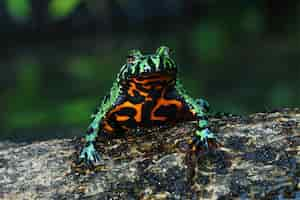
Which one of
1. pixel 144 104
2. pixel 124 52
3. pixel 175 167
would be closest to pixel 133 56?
pixel 144 104

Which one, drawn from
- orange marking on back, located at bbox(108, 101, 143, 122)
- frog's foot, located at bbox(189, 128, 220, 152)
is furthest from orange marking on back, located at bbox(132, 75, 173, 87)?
frog's foot, located at bbox(189, 128, 220, 152)

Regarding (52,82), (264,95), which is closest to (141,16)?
(52,82)

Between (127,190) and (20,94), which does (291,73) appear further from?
(127,190)

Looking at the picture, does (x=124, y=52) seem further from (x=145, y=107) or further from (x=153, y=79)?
(x=153, y=79)

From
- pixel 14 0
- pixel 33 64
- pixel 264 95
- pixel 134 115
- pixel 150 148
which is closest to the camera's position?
pixel 150 148

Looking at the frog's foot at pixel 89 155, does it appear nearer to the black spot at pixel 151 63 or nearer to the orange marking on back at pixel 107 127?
the orange marking on back at pixel 107 127

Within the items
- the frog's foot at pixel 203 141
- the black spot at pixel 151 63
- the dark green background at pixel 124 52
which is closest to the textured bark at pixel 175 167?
the frog's foot at pixel 203 141

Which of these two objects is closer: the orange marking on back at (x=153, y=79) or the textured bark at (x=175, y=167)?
the textured bark at (x=175, y=167)
